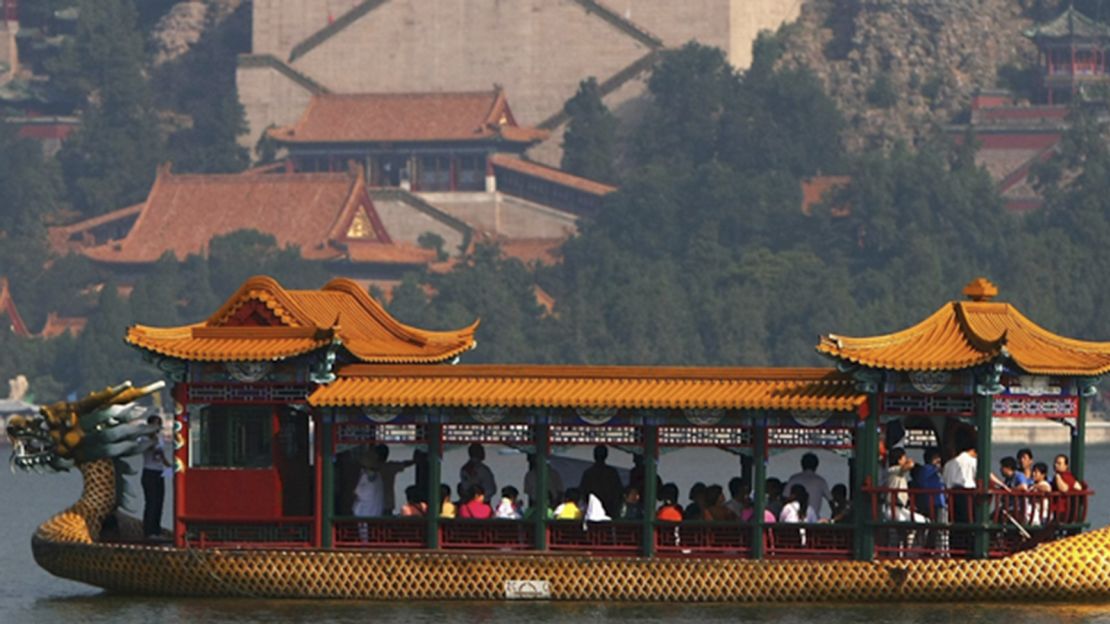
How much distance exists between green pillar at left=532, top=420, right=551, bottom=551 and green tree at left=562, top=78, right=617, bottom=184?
309ft

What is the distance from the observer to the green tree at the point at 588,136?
435 feet

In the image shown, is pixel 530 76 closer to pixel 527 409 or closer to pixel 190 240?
pixel 190 240

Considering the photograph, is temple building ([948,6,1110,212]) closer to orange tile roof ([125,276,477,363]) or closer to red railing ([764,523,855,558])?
orange tile roof ([125,276,477,363])

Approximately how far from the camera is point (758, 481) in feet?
124

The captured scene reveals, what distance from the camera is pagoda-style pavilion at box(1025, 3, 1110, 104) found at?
→ 138 m

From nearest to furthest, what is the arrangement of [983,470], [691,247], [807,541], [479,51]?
1. [983,470]
2. [807,541]
3. [691,247]
4. [479,51]

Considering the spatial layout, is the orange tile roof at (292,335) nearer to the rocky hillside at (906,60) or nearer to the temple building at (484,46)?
the temple building at (484,46)

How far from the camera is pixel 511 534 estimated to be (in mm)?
38719

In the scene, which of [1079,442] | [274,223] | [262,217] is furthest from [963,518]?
[262,217]

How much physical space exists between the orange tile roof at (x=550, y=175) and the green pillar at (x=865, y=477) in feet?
303

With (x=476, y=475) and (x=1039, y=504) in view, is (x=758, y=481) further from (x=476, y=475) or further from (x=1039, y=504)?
(x=476, y=475)

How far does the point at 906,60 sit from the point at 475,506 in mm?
102356

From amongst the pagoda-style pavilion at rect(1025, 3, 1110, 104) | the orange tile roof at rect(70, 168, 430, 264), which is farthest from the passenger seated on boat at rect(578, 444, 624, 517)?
the pagoda-style pavilion at rect(1025, 3, 1110, 104)

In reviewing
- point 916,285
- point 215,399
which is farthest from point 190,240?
point 215,399
